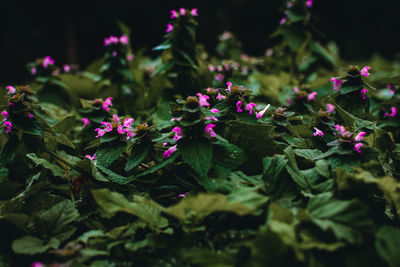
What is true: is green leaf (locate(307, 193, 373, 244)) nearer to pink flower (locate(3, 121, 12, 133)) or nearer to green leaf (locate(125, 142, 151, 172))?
green leaf (locate(125, 142, 151, 172))

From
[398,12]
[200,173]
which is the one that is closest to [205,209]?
[200,173]

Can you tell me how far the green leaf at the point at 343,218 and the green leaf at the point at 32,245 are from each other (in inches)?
37.5

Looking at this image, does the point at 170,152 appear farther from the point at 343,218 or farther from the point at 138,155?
the point at 343,218

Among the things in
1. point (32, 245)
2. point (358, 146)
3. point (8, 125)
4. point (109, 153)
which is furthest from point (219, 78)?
point (32, 245)

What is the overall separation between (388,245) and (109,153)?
117 cm

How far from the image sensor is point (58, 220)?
1.38 meters

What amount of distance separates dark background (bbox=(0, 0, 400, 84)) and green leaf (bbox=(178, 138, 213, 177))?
215 inches

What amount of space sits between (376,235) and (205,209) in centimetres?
57

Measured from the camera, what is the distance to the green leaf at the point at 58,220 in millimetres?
1356

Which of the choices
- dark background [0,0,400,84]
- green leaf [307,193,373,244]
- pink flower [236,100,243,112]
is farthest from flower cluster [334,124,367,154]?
dark background [0,0,400,84]

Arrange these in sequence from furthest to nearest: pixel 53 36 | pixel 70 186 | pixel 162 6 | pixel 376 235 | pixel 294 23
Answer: pixel 53 36 < pixel 162 6 < pixel 294 23 < pixel 70 186 < pixel 376 235

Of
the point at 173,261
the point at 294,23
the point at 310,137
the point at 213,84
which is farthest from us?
the point at 294,23

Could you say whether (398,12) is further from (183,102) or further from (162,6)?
(183,102)

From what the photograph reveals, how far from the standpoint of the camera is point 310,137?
177 cm
